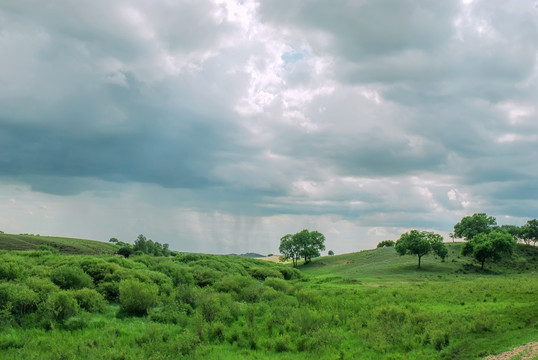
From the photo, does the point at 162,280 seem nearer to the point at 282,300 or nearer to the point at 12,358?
the point at 282,300

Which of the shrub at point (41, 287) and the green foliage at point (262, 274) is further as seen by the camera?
the green foliage at point (262, 274)

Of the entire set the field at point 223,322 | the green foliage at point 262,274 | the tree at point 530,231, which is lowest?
the green foliage at point 262,274

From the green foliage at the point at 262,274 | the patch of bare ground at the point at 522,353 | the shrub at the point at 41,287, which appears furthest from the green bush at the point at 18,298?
the green foliage at the point at 262,274

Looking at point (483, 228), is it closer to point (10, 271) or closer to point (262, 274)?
point (262, 274)

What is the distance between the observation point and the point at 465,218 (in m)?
126

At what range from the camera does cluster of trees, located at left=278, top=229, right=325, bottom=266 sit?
129750 millimetres

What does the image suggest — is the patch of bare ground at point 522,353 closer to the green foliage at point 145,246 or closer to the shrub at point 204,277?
the shrub at point 204,277

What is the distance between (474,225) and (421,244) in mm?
50112

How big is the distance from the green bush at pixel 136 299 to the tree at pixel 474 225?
117 meters

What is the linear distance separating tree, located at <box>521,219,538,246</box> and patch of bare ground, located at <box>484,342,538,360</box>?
13572 cm

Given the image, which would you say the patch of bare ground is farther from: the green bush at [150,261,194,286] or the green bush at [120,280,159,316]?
the green bush at [150,261,194,286]

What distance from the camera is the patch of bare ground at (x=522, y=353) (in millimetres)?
16172

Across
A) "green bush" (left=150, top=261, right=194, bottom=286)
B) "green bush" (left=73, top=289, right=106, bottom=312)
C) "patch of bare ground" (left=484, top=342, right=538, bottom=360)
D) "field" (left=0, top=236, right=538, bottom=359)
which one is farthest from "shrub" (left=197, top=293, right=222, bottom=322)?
"patch of bare ground" (left=484, top=342, right=538, bottom=360)

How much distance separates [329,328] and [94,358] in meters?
15.3
